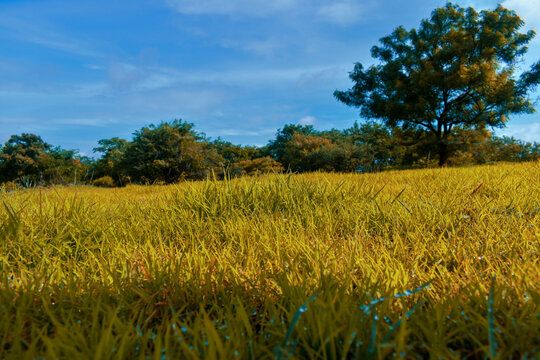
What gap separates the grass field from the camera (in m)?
0.90

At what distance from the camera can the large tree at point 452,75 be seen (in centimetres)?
Result: 1633

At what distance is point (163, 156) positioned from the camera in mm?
17406

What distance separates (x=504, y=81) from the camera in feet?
53.6

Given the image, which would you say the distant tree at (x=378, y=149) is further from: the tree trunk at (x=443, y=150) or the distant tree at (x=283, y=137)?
the distant tree at (x=283, y=137)

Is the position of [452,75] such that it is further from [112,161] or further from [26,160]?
[26,160]

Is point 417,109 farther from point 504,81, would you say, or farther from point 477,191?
point 477,191

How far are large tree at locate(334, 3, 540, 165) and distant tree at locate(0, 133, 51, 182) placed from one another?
31.8m

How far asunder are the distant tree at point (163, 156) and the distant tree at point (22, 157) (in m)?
17.9

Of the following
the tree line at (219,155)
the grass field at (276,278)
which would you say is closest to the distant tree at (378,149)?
the tree line at (219,155)

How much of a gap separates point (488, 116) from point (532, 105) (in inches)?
97.1

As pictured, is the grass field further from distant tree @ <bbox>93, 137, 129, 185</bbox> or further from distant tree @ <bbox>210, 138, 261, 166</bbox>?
distant tree @ <bbox>210, 138, 261, 166</bbox>

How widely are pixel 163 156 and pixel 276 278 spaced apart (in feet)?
57.4

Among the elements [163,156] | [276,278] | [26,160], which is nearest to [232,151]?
[163,156]

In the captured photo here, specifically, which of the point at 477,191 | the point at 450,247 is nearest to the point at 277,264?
the point at 450,247
